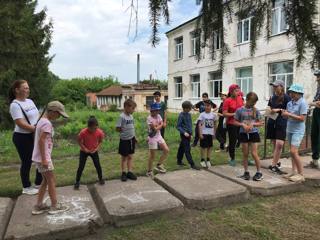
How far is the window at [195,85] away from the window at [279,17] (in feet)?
74.1

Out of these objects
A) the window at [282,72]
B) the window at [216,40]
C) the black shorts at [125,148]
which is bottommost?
the black shorts at [125,148]

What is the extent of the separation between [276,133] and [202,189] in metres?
2.04

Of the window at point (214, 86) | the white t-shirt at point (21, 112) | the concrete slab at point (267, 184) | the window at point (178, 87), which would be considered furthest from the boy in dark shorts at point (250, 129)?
the window at point (178, 87)

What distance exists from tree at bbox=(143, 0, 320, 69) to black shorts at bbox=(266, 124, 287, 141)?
12.5ft

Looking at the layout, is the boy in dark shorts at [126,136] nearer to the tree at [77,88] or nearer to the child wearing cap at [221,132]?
the child wearing cap at [221,132]

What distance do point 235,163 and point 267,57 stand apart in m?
11.9

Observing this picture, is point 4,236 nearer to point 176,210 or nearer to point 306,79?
point 176,210

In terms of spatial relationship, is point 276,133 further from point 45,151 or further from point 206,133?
point 45,151

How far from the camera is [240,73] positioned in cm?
1981

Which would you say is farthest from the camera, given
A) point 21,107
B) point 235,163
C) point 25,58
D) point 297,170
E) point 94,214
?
point 25,58

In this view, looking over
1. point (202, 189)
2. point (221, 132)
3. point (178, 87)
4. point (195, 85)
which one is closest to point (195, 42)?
point (202, 189)

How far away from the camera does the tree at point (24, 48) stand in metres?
15.0

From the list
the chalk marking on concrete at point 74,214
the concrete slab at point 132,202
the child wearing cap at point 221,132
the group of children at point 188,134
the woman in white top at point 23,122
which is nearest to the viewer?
the chalk marking on concrete at point 74,214

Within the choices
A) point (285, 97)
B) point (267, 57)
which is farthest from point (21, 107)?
point (267, 57)
